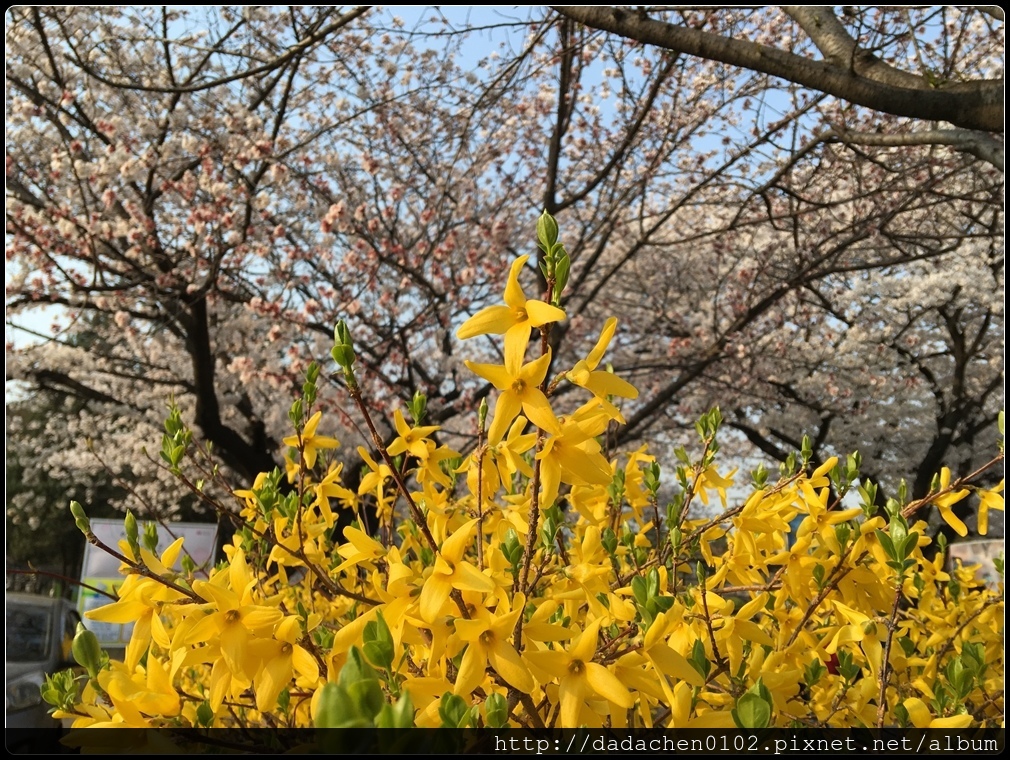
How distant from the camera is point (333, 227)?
6.59m

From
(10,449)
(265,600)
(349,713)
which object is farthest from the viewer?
(10,449)

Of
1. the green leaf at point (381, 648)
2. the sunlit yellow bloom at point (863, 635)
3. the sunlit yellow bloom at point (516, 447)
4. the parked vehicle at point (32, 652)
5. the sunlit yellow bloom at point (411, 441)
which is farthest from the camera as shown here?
the parked vehicle at point (32, 652)

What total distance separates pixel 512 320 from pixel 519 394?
111 millimetres

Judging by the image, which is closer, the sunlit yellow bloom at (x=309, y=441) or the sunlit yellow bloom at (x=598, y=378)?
the sunlit yellow bloom at (x=598, y=378)

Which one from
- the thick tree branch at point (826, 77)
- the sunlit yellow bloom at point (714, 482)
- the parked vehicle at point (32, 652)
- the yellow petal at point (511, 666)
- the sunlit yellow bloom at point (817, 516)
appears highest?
the thick tree branch at point (826, 77)

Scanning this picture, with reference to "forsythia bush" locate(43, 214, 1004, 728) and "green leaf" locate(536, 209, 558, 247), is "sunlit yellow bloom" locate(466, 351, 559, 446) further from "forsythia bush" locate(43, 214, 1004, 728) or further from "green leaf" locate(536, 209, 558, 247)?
"green leaf" locate(536, 209, 558, 247)

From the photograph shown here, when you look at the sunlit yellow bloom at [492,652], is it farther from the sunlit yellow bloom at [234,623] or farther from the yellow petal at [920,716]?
the yellow petal at [920,716]

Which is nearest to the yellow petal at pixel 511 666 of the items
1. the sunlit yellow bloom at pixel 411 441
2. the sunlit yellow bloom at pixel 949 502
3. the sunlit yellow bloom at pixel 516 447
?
the sunlit yellow bloom at pixel 516 447

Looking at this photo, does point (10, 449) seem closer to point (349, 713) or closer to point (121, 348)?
point (121, 348)

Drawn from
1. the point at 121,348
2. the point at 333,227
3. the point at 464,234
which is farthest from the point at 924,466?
the point at 121,348

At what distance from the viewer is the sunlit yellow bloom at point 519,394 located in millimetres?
922

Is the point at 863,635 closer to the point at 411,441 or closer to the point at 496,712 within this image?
the point at 496,712

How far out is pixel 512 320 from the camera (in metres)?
0.96

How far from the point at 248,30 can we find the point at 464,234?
3072 millimetres
